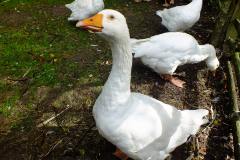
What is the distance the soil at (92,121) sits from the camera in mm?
3992

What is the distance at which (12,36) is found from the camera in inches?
241

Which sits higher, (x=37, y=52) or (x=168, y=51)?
(x=168, y=51)

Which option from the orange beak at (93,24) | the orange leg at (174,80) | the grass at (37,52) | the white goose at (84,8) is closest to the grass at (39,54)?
the grass at (37,52)

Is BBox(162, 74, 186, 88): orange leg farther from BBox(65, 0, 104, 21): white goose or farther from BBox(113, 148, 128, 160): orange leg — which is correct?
BBox(65, 0, 104, 21): white goose

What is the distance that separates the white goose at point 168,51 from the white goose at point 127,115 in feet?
4.31

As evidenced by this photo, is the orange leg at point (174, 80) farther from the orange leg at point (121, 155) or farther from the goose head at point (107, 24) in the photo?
the goose head at point (107, 24)

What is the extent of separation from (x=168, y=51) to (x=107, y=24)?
205 centimetres

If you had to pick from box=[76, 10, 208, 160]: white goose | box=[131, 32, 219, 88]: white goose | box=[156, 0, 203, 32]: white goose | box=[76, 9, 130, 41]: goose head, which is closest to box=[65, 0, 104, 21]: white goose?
box=[156, 0, 203, 32]: white goose

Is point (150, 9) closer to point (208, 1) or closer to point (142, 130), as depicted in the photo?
point (208, 1)

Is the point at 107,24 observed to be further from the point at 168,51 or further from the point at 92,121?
the point at 168,51

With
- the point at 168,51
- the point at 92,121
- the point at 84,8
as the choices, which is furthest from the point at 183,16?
the point at 92,121

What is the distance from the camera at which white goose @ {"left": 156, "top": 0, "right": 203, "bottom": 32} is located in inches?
231

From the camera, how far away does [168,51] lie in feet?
16.2

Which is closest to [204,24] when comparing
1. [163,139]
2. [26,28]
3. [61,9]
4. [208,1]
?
[208,1]
